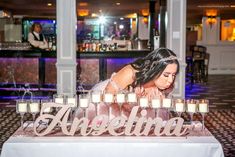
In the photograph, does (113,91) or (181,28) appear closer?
(113,91)

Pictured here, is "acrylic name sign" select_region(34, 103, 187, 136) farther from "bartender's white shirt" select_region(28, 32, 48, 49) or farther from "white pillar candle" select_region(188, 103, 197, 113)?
"bartender's white shirt" select_region(28, 32, 48, 49)

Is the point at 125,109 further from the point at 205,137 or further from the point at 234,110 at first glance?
the point at 234,110

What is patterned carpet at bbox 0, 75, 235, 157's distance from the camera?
5.98 metres

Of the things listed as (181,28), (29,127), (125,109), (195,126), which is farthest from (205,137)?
(181,28)

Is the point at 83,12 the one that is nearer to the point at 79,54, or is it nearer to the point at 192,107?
the point at 79,54

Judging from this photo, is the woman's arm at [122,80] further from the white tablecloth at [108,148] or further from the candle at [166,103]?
the white tablecloth at [108,148]

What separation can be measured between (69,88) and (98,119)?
17.5 ft

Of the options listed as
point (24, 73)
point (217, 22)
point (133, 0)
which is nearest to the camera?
point (24, 73)

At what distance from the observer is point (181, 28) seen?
26.7 ft

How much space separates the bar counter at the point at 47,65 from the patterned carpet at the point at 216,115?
4.94 feet

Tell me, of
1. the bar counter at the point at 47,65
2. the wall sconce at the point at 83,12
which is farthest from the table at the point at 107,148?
the wall sconce at the point at 83,12

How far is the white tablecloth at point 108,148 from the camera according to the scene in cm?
269

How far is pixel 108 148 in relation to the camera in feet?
8.86

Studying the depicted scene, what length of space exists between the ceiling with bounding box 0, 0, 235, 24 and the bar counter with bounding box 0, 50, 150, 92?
3.60m
